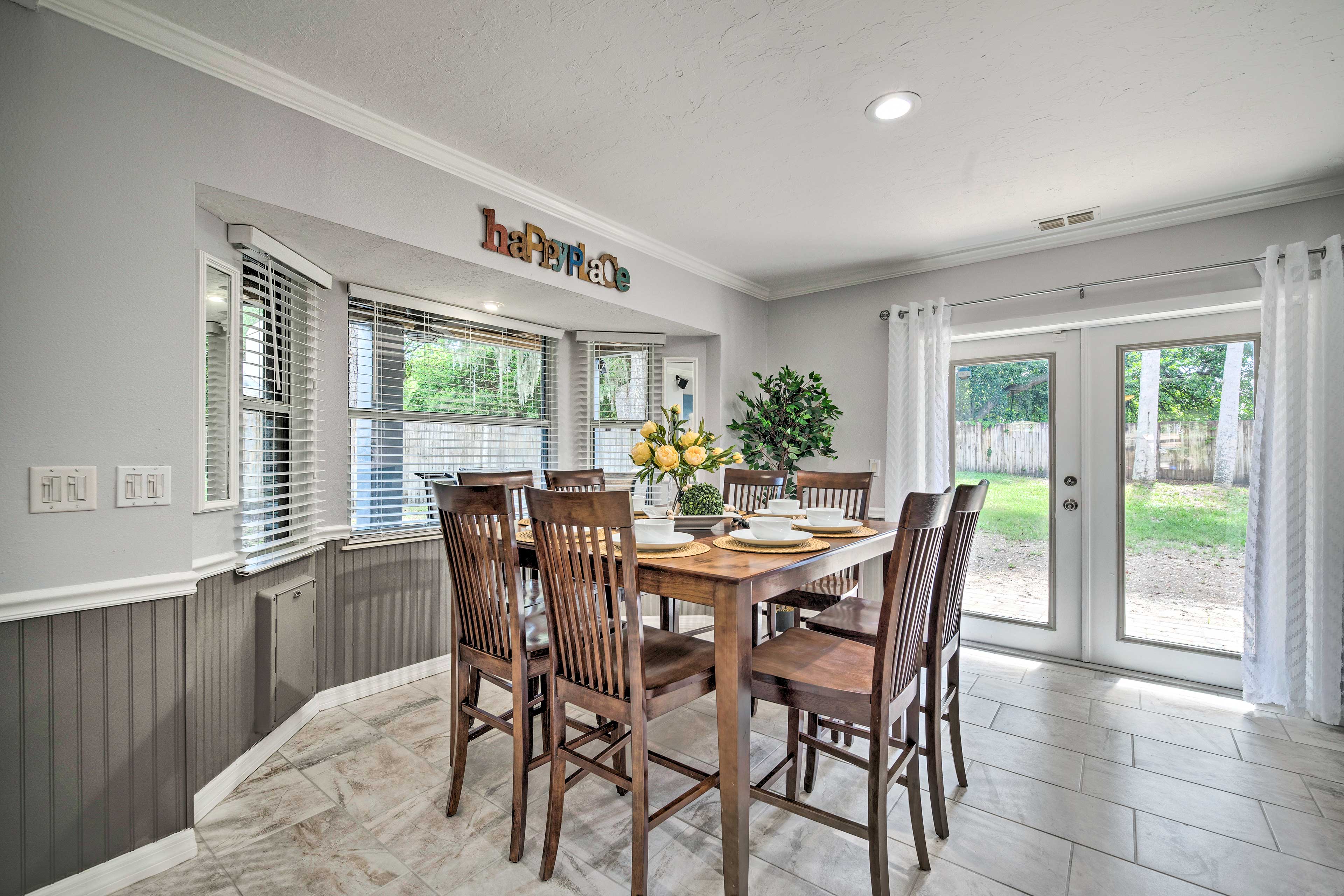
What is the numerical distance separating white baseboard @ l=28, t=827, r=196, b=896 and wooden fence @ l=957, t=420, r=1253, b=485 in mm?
4255

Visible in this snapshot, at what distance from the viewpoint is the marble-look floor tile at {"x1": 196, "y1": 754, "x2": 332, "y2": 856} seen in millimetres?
1896

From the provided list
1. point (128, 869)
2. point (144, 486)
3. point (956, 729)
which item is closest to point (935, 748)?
point (956, 729)

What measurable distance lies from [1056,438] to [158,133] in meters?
4.45

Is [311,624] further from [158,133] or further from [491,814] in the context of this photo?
[158,133]

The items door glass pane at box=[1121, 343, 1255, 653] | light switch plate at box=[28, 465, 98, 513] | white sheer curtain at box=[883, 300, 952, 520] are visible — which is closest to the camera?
light switch plate at box=[28, 465, 98, 513]

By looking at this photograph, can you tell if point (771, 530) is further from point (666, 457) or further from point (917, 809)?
point (917, 809)

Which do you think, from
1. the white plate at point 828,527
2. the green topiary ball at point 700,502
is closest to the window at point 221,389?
the green topiary ball at point 700,502

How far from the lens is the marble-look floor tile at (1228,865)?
5.45 feet

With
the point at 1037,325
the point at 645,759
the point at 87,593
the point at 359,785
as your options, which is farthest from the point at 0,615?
the point at 1037,325

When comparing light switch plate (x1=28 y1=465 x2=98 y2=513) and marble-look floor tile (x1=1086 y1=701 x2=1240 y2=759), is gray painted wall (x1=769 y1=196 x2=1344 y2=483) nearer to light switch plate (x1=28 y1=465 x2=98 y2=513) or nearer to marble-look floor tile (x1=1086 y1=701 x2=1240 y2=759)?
marble-look floor tile (x1=1086 y1=701 x2=1240 y2=759)

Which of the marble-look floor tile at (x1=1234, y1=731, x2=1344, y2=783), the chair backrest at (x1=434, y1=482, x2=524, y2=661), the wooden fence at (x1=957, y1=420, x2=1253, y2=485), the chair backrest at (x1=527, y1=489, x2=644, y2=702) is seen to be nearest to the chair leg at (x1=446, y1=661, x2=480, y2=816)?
→ the chair backrest at (x1=434, y1=482, x2=524, y2=661)

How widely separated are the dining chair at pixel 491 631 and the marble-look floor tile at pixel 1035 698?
2.37 meters

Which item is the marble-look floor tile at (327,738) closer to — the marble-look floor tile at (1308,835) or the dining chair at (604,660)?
the dining chair at (604,660)

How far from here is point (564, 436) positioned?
165 inches
